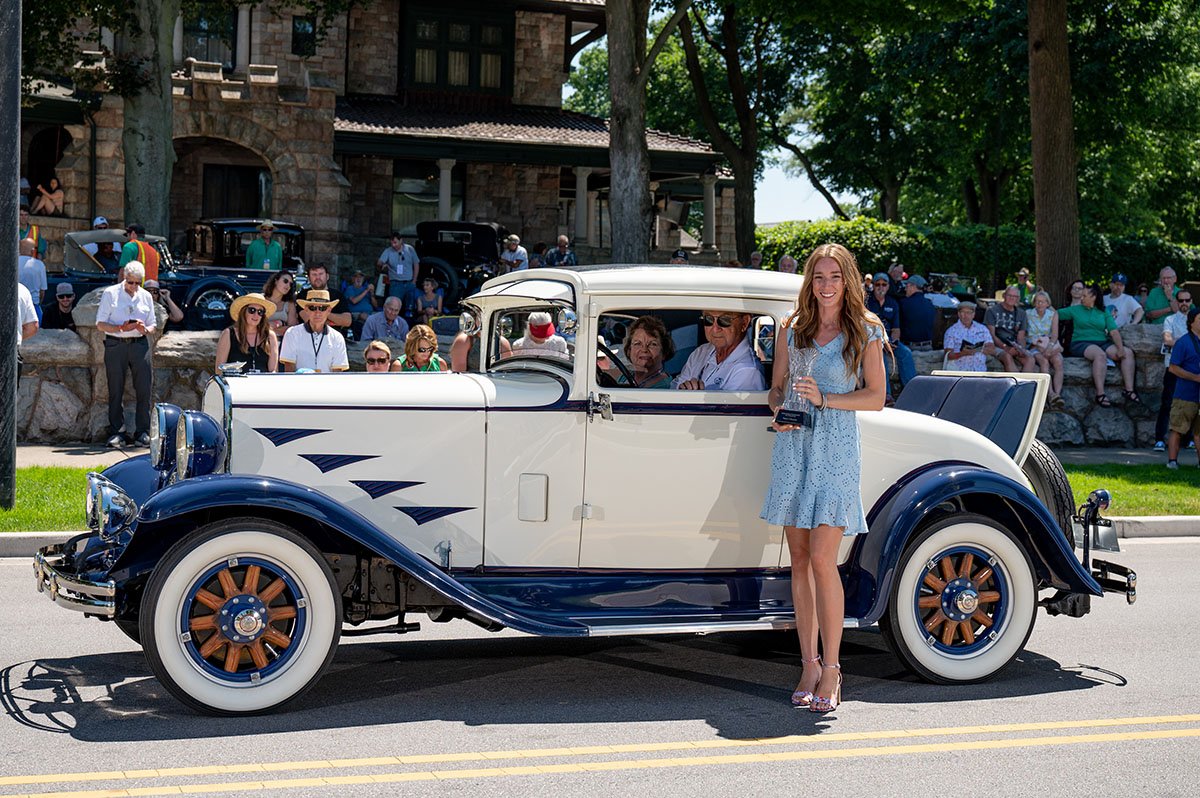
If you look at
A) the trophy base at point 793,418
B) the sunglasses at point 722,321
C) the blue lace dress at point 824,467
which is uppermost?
the sunglasses at point 722,321

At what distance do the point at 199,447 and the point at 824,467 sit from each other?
2.70 meters

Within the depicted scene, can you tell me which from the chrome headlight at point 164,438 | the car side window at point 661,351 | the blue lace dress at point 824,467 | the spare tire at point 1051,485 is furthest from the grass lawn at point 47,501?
the spare tire at point 1051,485

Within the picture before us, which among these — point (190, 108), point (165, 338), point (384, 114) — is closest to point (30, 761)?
point (165, 338)

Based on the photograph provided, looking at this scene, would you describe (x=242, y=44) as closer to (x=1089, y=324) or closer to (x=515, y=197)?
(x=515, y=197)

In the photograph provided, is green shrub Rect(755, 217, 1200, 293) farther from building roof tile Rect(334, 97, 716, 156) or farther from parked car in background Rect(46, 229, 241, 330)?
parked car in background Rect(46, 229, 241, 330)

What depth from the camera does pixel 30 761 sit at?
16.9ft

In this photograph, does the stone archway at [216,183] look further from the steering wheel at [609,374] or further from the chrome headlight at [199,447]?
the chrome headlight at [199,447]

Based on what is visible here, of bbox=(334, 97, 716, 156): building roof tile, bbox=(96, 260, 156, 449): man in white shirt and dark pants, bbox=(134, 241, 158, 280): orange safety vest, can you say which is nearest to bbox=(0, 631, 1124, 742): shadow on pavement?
bbox=(96, 260, 156, 449): man in white shirt and dark pants

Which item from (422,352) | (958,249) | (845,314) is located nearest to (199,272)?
(422,352)

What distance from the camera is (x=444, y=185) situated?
3544 centimetres

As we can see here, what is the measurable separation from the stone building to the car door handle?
81.1ft

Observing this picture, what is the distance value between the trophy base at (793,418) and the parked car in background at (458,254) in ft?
61.6

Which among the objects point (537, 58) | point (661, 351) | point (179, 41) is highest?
point (537, 58)

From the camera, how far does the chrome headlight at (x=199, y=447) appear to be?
6051 mm
